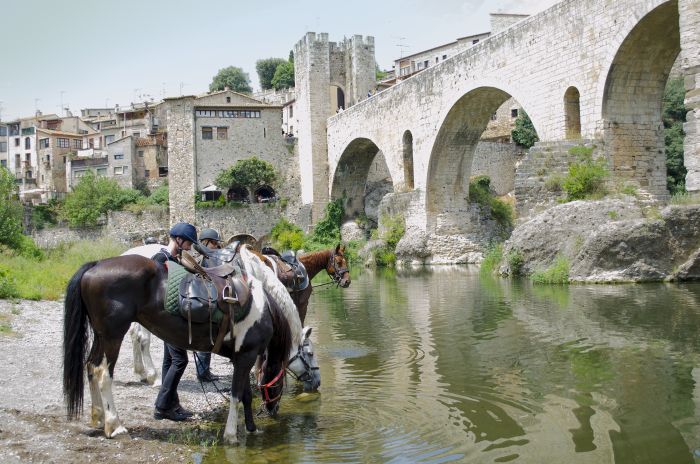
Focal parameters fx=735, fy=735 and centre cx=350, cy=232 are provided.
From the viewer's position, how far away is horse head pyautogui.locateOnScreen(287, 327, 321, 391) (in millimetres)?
6555

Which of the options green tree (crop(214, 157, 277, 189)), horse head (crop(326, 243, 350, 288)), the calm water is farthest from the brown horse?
green tree (crop(214, 157, 277, 189))

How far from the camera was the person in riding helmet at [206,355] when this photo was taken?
6.75m

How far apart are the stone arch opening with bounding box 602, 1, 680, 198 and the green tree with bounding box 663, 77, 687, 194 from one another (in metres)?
14.9

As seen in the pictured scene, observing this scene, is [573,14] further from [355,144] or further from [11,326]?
[355,144]

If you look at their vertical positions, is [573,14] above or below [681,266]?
above

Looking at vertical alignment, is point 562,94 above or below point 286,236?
above

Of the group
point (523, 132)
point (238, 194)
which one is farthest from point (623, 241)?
point (238, 194)

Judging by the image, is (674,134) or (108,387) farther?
(674,134)

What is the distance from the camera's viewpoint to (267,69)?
7956 centimetres

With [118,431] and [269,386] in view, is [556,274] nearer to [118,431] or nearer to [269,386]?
[269,386]

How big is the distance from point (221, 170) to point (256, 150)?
8.01ft

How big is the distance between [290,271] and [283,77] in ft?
220

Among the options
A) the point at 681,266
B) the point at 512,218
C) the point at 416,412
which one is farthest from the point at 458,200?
the point at 416,412

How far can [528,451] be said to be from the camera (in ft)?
15.7
